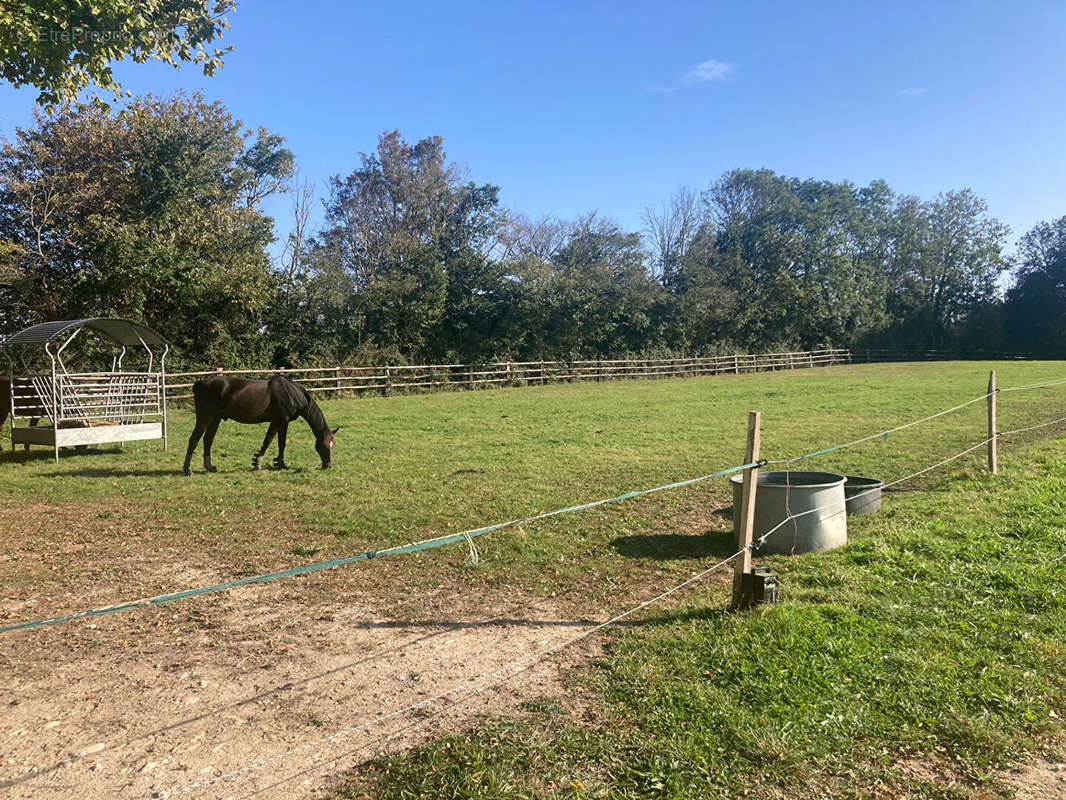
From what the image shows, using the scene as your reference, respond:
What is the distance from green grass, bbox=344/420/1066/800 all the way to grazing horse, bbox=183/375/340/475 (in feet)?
24.7

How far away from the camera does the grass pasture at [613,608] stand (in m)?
2.87

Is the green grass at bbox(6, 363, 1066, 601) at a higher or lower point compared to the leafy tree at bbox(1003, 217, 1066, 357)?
lower

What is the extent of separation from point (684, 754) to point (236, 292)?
27307 millimetres

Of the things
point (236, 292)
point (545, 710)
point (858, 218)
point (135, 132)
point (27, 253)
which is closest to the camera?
point (545, 710)

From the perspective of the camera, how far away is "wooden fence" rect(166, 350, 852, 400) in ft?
85.0

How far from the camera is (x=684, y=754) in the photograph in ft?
9.42

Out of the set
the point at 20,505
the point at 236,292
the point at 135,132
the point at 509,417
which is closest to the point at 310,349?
the point at 236,292

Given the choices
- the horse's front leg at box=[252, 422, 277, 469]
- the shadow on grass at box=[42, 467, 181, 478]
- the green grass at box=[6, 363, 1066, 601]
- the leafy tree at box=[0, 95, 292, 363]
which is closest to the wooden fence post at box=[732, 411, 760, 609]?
the green grass at box=[6, 363, 1066, 601]

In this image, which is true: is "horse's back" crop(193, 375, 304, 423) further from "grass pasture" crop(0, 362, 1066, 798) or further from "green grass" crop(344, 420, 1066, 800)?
"green grass" crop(344, 420, 1066, 800)

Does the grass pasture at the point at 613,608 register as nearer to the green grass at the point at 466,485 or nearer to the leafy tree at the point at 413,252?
the green grass at the point at 466,485

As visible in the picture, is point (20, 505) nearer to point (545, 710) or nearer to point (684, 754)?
point (545, 710)

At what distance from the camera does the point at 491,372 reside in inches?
1302

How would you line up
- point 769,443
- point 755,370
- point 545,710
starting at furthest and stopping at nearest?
point 755,370 → point 769,443 → point 545,710

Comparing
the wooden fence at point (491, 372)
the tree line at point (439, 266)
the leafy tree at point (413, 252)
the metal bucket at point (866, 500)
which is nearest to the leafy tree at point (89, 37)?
the tree line at point (439, 266)
